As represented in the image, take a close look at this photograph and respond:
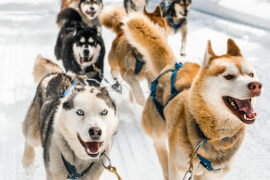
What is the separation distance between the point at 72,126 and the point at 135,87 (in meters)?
1.96

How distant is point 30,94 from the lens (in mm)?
3846

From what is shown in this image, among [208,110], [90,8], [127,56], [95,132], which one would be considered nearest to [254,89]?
[208,110]

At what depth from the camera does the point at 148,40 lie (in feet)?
7.54

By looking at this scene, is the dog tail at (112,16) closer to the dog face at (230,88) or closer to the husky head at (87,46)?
the husky head at (87,46)

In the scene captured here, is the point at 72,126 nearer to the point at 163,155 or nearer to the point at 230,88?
the point at 230,88

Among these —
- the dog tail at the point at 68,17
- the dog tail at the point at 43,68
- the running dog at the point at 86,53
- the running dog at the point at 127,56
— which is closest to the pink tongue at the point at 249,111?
the dog tail at the point at 43,68

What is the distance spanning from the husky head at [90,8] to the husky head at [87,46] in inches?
62.6

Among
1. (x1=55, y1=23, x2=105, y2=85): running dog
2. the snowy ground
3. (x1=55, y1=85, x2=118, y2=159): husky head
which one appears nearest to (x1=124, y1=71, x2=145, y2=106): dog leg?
the snowy ground

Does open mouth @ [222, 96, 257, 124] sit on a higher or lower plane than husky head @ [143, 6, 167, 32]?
higher

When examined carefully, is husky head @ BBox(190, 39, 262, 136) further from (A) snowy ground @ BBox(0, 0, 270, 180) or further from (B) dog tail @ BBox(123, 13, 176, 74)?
(A) snowy ground @ BBox(0, 0, 270, 180)

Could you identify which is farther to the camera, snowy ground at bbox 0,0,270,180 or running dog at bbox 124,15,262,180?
snowy ground at bbox 0,0,270,180

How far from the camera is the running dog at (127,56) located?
11.2 ft

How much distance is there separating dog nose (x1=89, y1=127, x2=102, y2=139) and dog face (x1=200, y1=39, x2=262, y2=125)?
0.57m

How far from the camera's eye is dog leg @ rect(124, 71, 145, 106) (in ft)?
11.7
